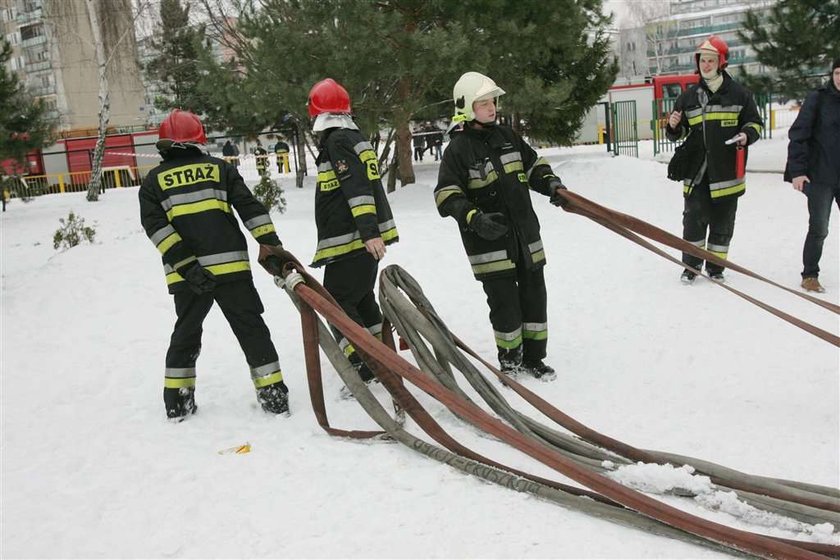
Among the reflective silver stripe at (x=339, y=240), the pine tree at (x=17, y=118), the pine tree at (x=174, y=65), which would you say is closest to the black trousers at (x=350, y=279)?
the reflective silver stripe at (x=339, y=240)

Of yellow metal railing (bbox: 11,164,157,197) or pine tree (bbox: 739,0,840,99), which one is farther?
yellow metal railing (bbox: 11,164,157,197)

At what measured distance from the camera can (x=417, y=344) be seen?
13.3ft

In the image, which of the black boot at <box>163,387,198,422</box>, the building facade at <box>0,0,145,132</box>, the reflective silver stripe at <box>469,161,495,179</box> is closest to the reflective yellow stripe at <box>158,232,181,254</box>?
the black boot at <box>163,387,198,422</box>

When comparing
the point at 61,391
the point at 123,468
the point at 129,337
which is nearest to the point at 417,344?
the point at 123,468

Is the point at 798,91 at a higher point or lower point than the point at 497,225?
higher

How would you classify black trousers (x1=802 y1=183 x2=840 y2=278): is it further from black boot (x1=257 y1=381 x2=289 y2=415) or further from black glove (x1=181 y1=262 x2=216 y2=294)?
black glove (x1=181 y1=262 x2=216 y2=294)

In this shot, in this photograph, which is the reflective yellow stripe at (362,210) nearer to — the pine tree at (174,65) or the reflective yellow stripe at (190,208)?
the reflective yellow stripe at (190,208)

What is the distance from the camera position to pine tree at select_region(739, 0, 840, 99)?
12.1 m

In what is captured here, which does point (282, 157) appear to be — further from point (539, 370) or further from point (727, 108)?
point (539, 370)

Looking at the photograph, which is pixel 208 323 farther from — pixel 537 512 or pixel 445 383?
pixel 537 512

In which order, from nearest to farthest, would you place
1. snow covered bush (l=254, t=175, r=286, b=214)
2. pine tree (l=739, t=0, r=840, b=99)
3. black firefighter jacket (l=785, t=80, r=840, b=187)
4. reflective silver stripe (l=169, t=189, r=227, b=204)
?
reflective silver stripe (l=169, t=189, r=227, b=204)
black firefighter jacket (l=785, t=80, r=840, b=187)
snow covered bush (l=254, t=175, r=286, b=214)
pine tree (l=739, t=0, r=840, b=99)

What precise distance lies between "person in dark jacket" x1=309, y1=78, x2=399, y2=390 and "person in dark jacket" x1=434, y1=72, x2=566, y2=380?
43 cm

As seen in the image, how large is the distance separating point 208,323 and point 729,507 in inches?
175

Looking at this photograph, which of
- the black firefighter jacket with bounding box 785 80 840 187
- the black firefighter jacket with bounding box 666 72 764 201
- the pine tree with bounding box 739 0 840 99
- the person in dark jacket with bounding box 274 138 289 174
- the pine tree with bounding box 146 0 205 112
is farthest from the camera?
the pine tree with bounding box 146 0 205 112
